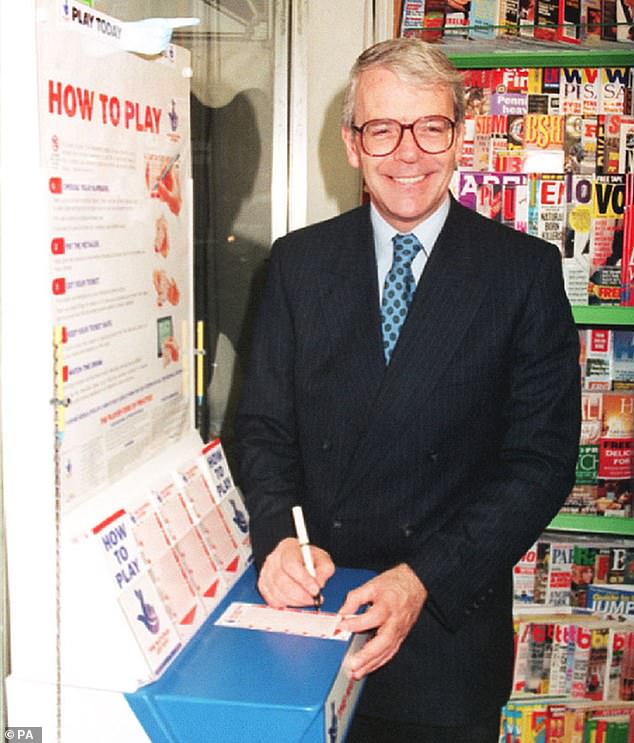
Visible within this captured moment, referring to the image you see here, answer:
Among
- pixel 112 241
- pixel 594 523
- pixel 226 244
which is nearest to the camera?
pixel 112 241

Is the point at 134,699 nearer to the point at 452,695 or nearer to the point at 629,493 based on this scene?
the point at 452,695

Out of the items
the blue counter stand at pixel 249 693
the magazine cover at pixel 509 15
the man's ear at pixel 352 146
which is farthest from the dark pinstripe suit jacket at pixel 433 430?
the magazine cover at pixel 509 15

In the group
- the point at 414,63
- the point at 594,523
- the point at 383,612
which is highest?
the point at 414,63

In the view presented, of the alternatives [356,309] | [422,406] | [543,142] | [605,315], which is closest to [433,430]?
[422,406]

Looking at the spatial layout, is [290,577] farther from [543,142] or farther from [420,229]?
[543,142]

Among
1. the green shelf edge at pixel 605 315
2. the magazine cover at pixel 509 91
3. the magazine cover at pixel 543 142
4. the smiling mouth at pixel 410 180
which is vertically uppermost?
the magazine cover at pixel 509 91

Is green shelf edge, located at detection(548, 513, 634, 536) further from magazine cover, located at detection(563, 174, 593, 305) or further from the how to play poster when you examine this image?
the how to play poster

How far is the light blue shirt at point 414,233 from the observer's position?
56.2 inches

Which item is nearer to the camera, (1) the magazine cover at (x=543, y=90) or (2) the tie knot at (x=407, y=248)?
(2) the tie knot at (x=407, y=248)

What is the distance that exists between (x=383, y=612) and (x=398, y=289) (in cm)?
48

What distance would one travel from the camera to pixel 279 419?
1.43 metres

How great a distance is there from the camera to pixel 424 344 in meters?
1.34

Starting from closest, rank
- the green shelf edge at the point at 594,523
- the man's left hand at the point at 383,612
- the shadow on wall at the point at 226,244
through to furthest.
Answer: the man's left hand at the point at 383,612
the shadow on wall at the point at 226,244
the green shelf edge at the point at 594,523

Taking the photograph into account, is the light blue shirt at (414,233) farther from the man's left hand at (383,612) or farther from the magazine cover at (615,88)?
the magazine cover at (615,88)
